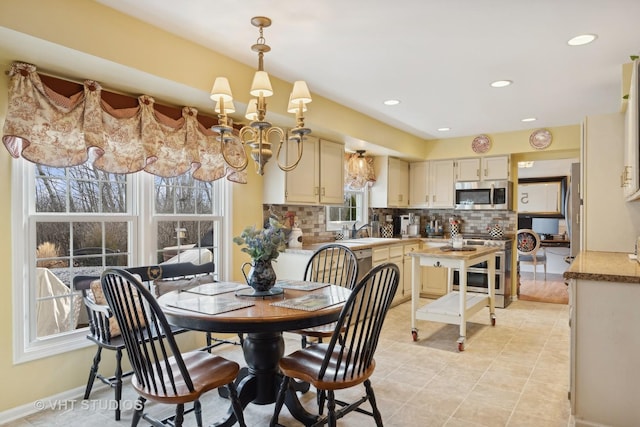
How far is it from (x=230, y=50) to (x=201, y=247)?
1703 millimetres

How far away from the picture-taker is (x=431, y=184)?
627cm

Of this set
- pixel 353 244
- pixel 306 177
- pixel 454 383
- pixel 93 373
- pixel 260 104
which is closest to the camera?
pixel 260 104

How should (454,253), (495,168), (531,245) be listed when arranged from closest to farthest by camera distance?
(454,253), (495,168), (531,245)

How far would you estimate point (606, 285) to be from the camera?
2.16 m

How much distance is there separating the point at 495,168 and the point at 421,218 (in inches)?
56.3

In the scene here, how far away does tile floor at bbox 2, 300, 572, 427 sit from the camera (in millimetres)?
2406

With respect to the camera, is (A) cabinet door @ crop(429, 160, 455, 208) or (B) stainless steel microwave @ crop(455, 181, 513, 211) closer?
(B) stainless steel microwave @ crop(455, 181, 513, 211)

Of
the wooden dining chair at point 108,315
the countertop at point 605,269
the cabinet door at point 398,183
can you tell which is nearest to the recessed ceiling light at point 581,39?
the countertop at point 605,269

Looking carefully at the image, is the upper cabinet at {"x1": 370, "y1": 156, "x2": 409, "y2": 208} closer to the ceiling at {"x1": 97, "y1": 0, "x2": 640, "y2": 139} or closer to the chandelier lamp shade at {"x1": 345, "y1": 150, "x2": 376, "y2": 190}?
the chandelier lamp shade at {"x1": 345, "y1": 150, "x2": 376, "y2": 190}

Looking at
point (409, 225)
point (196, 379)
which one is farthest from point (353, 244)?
point (196, 379)

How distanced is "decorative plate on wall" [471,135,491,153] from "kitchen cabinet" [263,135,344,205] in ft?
7.38

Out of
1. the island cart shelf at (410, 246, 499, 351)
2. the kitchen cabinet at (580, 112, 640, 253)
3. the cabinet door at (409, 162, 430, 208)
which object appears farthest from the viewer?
the cabinet door at (409, 162, 430, 208)

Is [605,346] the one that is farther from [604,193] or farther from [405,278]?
[405,278]

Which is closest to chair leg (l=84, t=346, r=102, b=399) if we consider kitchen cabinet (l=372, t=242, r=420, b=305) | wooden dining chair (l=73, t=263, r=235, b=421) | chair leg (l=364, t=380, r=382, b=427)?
wooden dining chair (l=73, t=263, r=235, b=421)
